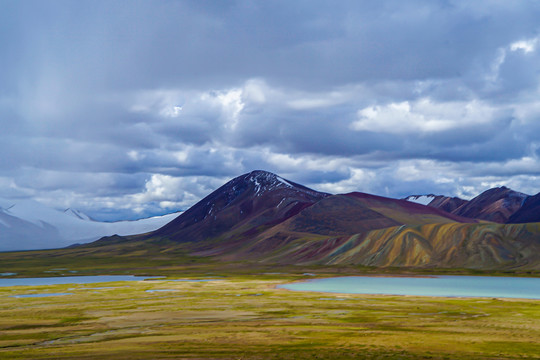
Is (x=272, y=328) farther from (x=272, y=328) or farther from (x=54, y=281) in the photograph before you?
(x=54, y=281)

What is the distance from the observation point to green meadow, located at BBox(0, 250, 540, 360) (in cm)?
4300

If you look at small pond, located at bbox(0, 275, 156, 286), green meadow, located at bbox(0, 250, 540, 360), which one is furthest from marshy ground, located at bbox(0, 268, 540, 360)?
small pond, located at bbox(0, 275, 156, 286)

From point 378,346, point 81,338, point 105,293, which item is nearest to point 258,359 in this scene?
point 378,346

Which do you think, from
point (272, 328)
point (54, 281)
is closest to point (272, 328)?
point (272, 328)

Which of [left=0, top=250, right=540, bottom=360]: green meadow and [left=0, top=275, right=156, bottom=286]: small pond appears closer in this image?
[left=0, top=250, right=540, bottom=360]: green meadow

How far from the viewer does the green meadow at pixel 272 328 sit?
141ft

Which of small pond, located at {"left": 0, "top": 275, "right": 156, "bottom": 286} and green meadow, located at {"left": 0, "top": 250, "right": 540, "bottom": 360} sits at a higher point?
small pond, located at {"left": 0, "top": 275, "right": 156, "bottom": 286}

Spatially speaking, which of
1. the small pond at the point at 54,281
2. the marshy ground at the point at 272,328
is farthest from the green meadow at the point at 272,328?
the small pond at the point at 54,281

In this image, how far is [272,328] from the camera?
5412 centimetres

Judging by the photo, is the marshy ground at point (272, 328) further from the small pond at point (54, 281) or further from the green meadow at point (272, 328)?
the small pond at point (54, 281)

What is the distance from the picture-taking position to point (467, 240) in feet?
645

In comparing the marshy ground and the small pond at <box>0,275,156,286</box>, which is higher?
the small pond at <box>0,275,156,286</box>

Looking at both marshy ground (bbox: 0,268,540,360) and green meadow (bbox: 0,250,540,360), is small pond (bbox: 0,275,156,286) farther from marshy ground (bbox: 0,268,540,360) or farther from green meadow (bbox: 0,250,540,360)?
green meadow (bbox: 0,250,540,360)

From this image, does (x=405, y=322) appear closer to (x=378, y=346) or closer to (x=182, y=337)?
(x=378, y=346)
